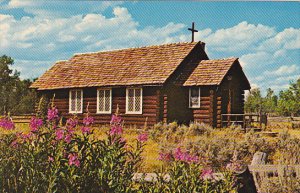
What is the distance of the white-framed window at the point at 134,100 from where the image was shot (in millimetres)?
22906

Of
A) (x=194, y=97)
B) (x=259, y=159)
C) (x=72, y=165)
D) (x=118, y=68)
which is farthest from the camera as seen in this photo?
(x=118, y=68)

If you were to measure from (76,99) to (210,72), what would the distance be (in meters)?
8.26

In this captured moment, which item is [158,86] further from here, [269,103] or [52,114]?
[269,103]

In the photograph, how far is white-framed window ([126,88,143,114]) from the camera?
2291 centimetres

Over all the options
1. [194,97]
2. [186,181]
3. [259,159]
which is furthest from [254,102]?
[186,181]

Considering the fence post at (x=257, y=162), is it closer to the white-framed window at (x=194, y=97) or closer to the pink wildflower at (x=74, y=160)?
the pink wildflower at (x=74, y=160)

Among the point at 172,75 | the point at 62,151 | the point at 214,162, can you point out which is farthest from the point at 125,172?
the point at 172,75

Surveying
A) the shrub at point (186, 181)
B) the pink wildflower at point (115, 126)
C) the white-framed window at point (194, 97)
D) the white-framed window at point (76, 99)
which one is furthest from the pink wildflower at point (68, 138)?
the white-framed window at point (76, 99)

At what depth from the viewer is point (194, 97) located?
23.4 metres

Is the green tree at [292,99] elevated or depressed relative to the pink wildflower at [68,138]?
elevated

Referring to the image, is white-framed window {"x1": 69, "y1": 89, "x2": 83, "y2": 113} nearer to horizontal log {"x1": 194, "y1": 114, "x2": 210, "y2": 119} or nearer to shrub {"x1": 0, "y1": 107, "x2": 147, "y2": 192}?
horizontal log {"x1": 194, "y1": 114, "x2": 210, "y2": 119}

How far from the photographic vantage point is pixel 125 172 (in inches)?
205

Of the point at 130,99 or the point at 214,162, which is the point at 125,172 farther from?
the point at 130,99

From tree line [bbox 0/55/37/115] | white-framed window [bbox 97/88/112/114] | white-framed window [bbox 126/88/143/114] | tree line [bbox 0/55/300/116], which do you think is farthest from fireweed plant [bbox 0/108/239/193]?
tree line [bbox 0/55/37/115]
